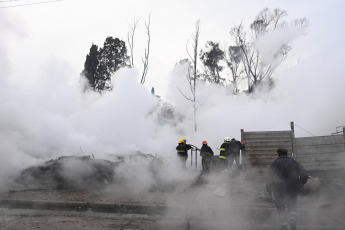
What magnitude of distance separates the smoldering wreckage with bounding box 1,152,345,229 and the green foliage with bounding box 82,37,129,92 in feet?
54.0

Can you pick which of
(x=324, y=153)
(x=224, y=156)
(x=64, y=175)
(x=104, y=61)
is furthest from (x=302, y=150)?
(x=104, y=61)

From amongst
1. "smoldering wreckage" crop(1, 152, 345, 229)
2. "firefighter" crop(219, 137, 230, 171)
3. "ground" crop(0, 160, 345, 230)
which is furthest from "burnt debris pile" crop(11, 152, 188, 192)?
"firefighter" crop(219, 137, 230, 171)

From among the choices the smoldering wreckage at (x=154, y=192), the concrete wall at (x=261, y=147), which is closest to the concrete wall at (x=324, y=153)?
the concrete wall at (x=261, y=147)

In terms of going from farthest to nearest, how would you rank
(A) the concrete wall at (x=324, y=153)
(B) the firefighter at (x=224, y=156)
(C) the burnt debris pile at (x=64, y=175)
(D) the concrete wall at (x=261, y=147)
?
(B) the firefighter at (x=224, y=156) → (D) the concrete wall at (x=261, y=147) → (A) the concrete wall at (x=324, y=153) → (C) the burnt debris pile at (x=64, y=175)

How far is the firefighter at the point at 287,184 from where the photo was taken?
4633mm

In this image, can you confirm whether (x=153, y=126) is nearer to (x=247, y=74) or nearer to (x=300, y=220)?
(x=300, y=220)

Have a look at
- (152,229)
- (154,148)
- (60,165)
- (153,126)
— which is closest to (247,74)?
(153,126)

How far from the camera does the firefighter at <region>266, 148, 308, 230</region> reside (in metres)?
4.63

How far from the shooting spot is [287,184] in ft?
15.5

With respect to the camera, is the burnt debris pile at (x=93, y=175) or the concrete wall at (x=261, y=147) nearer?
the burnt debris pile at (x=93, y=175)

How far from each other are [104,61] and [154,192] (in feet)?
64.2

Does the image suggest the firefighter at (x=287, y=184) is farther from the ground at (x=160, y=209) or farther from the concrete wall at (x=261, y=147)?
the concrete wall at (x=261, y=147)

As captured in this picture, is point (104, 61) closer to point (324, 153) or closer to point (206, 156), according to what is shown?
point (206, 156)

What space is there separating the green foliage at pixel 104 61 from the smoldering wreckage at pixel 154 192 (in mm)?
16470
